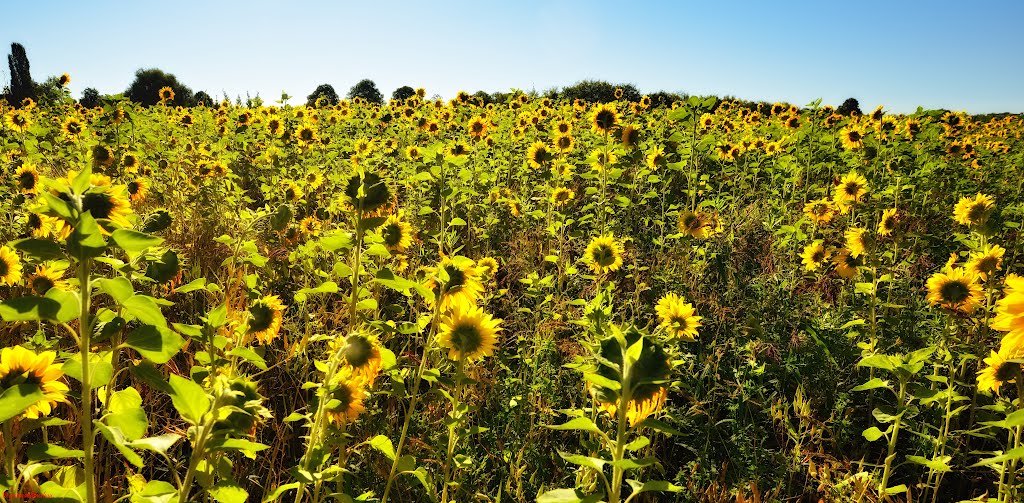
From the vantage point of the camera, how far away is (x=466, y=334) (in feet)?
5.32

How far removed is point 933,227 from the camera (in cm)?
479

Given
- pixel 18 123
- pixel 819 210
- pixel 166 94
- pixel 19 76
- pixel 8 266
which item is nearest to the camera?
pixel 8 266

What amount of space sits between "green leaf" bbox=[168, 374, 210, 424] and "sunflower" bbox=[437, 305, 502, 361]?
31.7 inches

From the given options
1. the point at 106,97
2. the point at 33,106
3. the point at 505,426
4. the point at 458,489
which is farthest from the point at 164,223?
the point at 33,106

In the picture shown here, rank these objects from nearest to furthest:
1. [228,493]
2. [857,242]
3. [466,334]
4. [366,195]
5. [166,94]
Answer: [228,493], [366,195], [466,334], [857,242], [166,94]

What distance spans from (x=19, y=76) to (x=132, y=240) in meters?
17.1

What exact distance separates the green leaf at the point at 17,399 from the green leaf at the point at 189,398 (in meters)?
0.16

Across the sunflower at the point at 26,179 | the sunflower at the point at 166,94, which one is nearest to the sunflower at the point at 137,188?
the sunflower at the point at 26,179

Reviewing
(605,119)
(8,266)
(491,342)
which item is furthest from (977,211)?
(8,266)

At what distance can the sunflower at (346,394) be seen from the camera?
4.55ft

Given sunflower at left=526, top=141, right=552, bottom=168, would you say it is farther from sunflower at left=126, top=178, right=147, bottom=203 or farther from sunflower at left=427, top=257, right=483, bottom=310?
sunflower at left=427, top=257, right=483, bottom=310

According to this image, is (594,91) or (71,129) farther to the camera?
(594,91)

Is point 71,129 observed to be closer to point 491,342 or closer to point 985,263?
point 491,342

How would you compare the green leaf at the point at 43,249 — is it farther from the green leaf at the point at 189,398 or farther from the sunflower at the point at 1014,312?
the sunflower at the point at 1014,312
